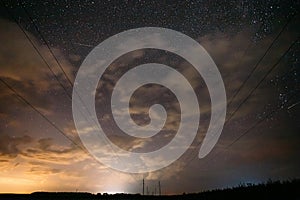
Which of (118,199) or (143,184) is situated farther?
(143,184)

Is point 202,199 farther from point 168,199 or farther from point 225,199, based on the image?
point 168,199

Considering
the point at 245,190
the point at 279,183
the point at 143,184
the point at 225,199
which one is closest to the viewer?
the point at 279,183

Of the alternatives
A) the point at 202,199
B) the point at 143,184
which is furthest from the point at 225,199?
the point at 143,184

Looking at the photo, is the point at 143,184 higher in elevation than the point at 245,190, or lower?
higher

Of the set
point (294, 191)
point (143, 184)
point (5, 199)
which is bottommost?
point (294, 191)

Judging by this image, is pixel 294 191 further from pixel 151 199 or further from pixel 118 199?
pixel 118 199

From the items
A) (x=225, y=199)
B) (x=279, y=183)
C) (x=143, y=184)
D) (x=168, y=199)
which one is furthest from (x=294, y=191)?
(x=143, y=184)

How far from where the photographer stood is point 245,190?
3262cm

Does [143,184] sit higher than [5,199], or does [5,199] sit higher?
[143,184]

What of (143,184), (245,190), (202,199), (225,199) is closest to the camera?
(245,190)

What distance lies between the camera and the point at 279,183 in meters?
27.7

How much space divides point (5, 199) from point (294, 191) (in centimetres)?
5596

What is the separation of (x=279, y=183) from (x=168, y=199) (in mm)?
47968

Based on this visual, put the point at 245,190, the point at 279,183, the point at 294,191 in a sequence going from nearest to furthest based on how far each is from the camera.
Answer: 1. the point at 294,191
2. the point at 279,183
3. the point at 245,190
